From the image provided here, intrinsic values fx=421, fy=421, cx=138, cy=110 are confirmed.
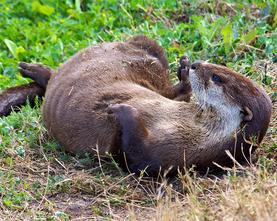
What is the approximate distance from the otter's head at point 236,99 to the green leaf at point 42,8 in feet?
12.4

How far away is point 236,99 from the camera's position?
11.0ft

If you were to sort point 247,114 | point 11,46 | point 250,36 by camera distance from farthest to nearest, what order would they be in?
point 11,46 < point 250,36 < point 247,114

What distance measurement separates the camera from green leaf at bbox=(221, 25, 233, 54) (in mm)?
4851

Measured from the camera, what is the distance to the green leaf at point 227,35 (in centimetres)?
485

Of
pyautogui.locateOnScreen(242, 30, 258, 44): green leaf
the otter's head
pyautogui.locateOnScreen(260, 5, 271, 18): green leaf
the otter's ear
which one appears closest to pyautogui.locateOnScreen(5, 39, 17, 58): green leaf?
pyautogui.locateOnScreen(242, 30, 258, 44): green leaf

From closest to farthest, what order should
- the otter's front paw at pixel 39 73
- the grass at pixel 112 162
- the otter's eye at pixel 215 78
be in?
the grass at pixel 112 162 < the otter's eye at pixel 215 78 < the otter's front paw at pixel 39 73

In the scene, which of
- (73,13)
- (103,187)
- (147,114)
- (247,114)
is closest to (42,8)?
(73,13)

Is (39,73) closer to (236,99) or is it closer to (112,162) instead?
(112,162)

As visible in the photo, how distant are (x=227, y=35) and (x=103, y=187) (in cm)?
251

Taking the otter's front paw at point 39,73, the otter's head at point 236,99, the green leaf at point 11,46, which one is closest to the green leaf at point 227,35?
the otter's head at point 236,99

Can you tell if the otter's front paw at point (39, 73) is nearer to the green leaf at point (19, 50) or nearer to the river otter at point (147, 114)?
the river otter at point (147, 114)

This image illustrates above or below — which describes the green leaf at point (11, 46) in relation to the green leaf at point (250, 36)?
below

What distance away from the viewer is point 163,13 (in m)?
6.05

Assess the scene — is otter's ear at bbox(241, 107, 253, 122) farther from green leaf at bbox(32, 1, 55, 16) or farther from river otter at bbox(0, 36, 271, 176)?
green leaf at bbox(32, 1, 55, 16)
